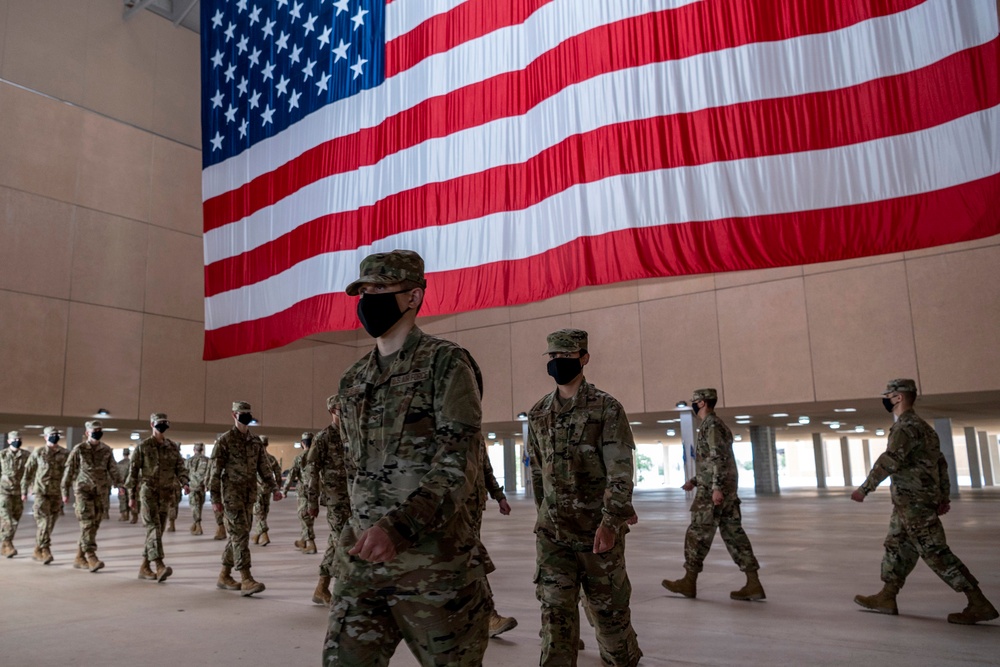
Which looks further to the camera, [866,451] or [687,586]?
[866,451]

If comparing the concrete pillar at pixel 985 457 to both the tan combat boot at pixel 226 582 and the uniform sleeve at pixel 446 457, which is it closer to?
the tan combat boot at pixel 226 582

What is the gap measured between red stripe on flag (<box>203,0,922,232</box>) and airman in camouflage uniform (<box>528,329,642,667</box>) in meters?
3.71

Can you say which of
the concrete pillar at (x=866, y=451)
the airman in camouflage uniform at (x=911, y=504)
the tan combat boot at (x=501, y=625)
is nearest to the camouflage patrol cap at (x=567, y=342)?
the tan combat boot at (x=501, y=625)

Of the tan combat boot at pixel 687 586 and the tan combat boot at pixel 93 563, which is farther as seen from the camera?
the tan combat boot at pixel 93 563

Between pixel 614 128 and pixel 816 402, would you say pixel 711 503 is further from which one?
pixel 816 402

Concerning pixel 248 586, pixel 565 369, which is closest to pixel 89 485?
pixel 248 586

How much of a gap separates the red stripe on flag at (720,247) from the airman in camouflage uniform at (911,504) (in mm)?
1269

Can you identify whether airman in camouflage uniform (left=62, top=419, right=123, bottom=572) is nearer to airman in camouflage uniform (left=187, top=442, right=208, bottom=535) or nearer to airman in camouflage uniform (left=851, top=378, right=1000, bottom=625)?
airman in camouflage uniform (left=187, top=442, right=208, bottom=535)

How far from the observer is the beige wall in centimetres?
1869

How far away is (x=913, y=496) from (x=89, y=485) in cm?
910

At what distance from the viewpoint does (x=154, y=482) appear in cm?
853

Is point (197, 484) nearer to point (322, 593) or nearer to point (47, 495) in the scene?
point (47, 495)

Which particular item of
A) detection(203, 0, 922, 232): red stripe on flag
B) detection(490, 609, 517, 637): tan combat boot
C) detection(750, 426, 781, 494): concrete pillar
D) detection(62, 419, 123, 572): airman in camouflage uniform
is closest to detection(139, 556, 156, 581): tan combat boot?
detection(62, 419, 123, 572): airman in camouflage uniform

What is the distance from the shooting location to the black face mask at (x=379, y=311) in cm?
267
